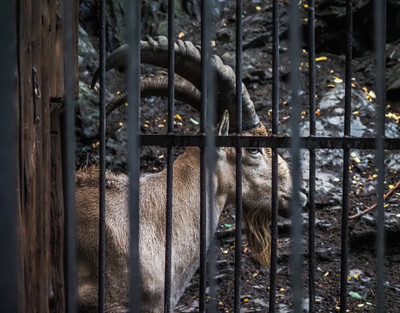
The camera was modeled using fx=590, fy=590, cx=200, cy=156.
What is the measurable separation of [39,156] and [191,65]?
178cm

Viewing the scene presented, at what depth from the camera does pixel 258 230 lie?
4.59 meters

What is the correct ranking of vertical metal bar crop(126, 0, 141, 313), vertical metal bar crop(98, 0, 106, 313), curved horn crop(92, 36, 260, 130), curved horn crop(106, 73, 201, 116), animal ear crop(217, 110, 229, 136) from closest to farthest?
vertical metal bar crop(126, 0, 141, 313) → vertical metal bar crop(98, 0, 106, 313) → curved horn crop(92, 36, 260, 130) → animal ear crop(217, 110, 229, 136) → curved horn crop(106, 73, 201, 116)

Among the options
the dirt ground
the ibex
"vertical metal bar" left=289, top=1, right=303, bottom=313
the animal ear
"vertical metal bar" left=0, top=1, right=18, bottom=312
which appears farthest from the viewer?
the dirt ground

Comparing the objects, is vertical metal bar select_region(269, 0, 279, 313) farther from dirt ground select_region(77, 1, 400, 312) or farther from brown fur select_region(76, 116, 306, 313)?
dirt ground select_region(77, 1, 400, 312)

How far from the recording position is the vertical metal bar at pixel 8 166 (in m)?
1.72

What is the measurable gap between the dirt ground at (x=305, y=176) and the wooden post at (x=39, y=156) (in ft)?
9.66

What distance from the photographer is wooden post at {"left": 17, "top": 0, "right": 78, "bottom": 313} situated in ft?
6.41

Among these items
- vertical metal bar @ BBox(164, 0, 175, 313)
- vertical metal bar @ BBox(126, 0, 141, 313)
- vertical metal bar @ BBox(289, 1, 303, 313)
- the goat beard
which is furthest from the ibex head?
vertical metal bar @ BBox(289, 1, 303, 313)

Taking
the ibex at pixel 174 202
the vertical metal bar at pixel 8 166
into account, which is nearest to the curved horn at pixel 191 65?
the ibex at pixel 174 202

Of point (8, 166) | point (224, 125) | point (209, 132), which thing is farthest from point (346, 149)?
point (8, 166)

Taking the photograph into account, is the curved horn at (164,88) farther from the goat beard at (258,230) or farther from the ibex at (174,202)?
the goat beard at (258,230)

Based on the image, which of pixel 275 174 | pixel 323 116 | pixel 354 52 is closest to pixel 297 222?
pixel 275 174

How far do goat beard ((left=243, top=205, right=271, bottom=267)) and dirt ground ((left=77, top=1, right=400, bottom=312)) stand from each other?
871 millimetres

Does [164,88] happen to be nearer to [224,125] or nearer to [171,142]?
[224,125]
